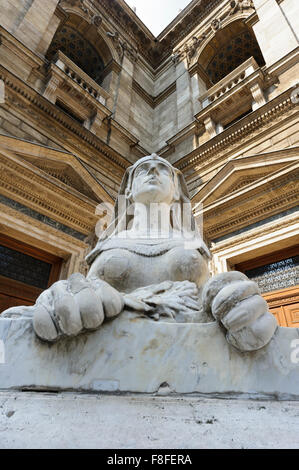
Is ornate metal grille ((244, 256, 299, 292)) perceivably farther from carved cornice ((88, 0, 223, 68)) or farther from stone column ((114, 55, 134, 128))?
carved cornice ((88, 0, 223, 68))

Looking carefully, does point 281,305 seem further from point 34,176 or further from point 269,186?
Answer: point 34,176

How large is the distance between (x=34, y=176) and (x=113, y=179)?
2.51 meters

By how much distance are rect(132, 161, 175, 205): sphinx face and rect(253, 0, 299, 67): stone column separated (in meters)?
7.00

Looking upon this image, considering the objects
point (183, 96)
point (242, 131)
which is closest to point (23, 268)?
point (242, 131)

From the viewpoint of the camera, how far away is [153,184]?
1968mm

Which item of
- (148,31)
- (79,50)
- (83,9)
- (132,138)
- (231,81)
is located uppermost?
(148,31)

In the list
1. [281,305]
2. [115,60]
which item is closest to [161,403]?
[281,305]

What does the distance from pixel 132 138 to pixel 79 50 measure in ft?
17.8

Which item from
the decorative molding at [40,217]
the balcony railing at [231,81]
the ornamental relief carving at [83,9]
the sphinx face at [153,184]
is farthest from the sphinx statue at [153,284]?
the ornamental relief carving at [83,9]

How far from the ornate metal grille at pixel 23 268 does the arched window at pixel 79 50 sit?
27.3ft

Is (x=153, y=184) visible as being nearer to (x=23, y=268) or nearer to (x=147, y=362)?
(x=147, y=362)

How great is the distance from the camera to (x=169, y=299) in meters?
1.21

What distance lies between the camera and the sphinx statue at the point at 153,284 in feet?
2.93

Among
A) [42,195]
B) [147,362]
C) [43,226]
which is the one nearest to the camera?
[147,362]
